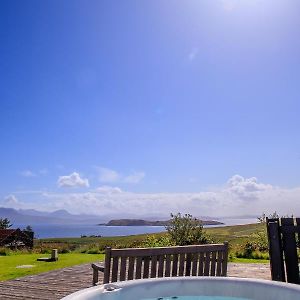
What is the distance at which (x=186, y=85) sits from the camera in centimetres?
1012

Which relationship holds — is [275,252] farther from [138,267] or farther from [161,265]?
[138,267]

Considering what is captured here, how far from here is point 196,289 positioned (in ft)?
13.5

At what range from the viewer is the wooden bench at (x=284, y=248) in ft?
16.4

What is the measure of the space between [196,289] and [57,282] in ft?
14.2

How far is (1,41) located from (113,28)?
9.50 feet

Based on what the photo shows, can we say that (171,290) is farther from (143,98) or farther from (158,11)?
(143,98)

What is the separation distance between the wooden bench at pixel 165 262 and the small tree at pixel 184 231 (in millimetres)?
7346

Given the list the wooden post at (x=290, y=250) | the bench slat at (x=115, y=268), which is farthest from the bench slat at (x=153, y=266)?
the wooden post at (x=290, y=250)

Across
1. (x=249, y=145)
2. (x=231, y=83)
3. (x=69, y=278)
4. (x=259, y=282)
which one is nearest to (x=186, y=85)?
(x=231, y=83)

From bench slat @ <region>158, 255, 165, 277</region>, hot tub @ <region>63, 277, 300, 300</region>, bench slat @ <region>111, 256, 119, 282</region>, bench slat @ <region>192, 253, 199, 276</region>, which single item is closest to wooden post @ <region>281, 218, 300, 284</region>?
hot tub @ <region>63, 277, 300, 300</region>

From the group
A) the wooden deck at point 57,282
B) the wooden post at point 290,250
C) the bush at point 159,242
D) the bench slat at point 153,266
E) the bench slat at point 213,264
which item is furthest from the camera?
the bush at point 159,242

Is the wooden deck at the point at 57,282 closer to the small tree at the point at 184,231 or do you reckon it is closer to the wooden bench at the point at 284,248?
the small tree at the point at 184,231

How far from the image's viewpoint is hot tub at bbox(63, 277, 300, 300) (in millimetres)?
3742

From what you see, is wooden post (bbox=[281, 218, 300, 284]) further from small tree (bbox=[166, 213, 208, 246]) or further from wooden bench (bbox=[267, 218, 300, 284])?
small tree (bbox=[166, 213, 208, 246])
